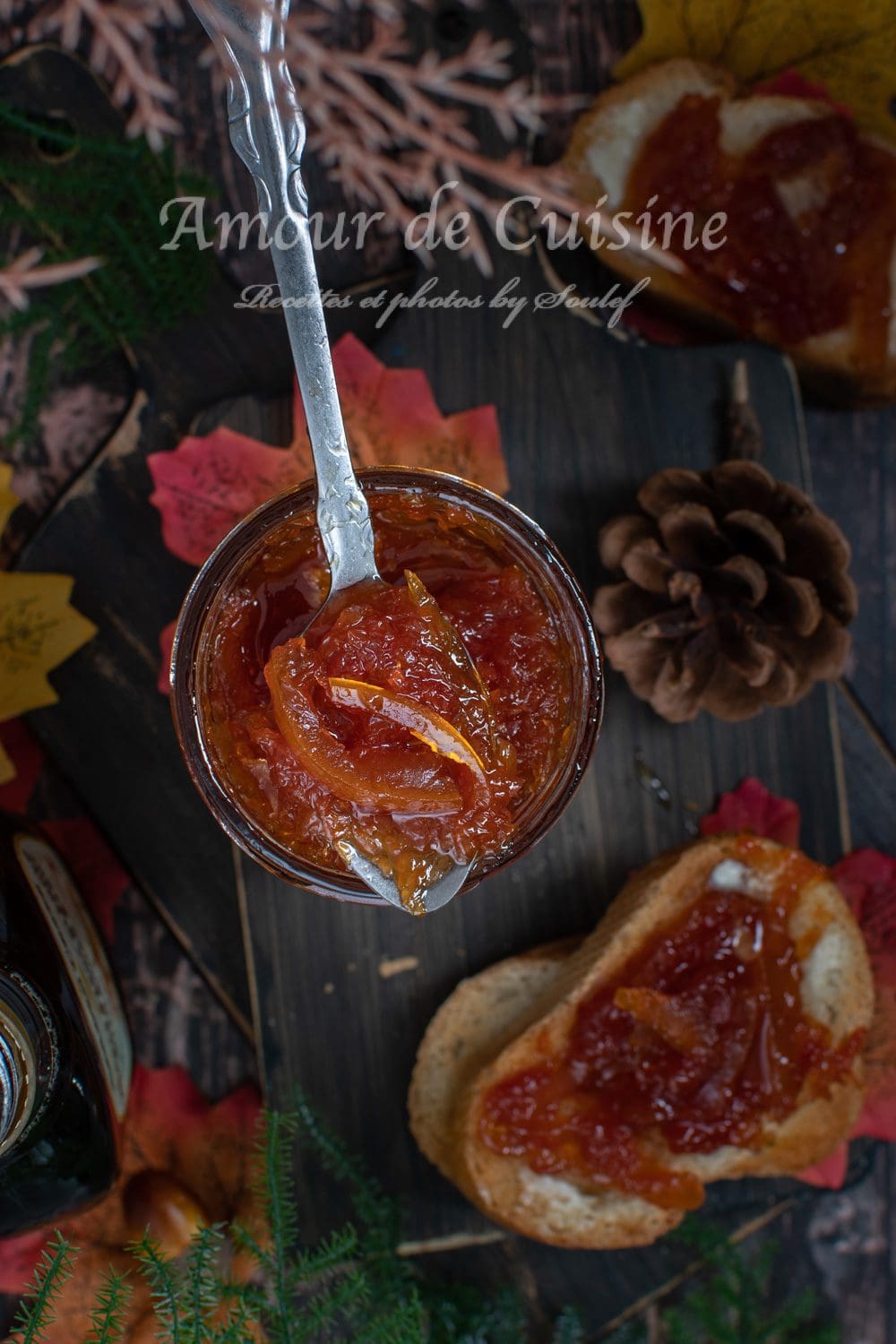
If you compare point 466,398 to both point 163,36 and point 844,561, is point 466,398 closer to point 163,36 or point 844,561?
point 844,561

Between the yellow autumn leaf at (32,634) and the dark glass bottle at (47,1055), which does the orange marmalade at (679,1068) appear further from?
the yellow autumn leaf at (32,634)

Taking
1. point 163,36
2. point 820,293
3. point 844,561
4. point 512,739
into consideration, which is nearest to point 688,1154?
point 512,739

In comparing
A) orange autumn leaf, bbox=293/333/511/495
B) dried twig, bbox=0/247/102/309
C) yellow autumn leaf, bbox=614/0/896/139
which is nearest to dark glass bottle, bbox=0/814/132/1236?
orange autumn leaf, bbox=293/333/511/495

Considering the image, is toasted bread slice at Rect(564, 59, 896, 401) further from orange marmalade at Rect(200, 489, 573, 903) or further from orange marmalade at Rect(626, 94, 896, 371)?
orange marmalade at Rect(200, 489, 573, 903)

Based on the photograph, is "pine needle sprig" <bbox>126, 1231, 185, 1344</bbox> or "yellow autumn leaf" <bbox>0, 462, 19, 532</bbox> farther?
"yellow autumn leaf" <bbox>0, 462, 19, 532</bbox>

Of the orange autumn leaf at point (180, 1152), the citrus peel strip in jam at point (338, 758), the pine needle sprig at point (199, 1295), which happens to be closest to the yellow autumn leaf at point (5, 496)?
the citrus peel strip in jam at point (338, 758)
